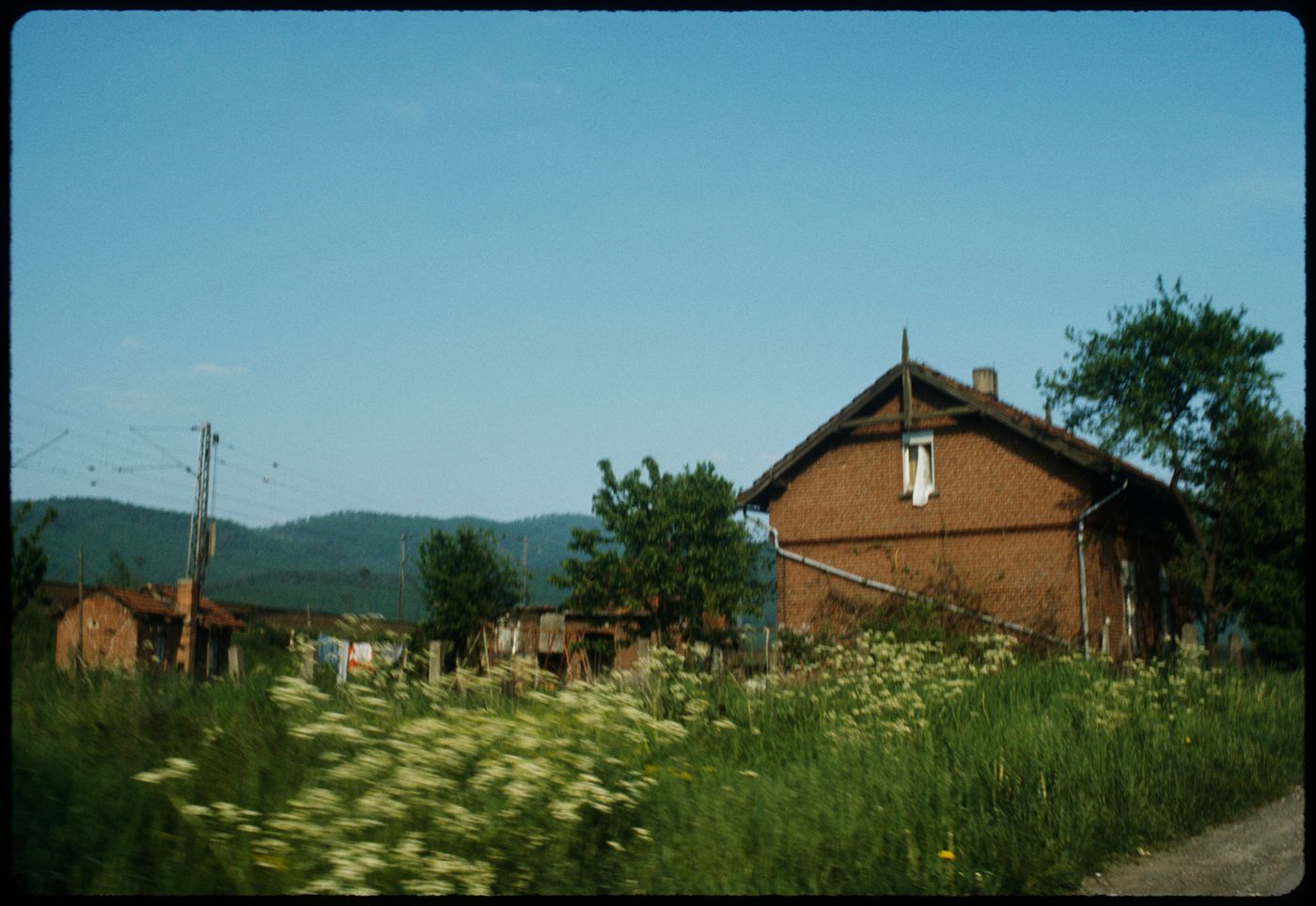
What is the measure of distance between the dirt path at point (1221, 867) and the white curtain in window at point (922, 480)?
15.3 metres

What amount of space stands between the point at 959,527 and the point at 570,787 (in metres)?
18.9

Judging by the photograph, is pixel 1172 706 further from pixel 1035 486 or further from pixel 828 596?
pixel 828 596

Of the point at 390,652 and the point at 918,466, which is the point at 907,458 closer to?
the point at 918,466

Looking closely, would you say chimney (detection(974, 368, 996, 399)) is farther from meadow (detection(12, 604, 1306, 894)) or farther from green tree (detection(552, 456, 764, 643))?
meadow (detection(12, 604, 1306, 894))

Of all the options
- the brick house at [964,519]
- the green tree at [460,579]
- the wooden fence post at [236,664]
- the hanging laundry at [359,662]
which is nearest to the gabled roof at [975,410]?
the brick house at [964,519]

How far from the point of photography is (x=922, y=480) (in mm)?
23750

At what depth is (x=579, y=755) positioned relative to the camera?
626 centimetres

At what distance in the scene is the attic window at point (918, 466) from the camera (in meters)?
23.7

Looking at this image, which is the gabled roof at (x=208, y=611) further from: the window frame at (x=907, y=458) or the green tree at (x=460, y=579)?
the window frame at (x=907, y=458)

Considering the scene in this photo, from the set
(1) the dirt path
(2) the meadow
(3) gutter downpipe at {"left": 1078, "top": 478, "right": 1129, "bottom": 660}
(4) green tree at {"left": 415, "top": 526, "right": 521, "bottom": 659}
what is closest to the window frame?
(3) gutter downpipe at {"left": 1078, "top": 478, "right": 1129, "bottom": 660}

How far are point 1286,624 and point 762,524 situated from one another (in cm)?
1130

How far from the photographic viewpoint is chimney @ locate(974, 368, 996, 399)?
2759cm

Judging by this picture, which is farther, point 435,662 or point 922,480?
point 922,480

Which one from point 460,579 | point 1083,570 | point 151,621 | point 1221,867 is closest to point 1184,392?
point 1083,570
